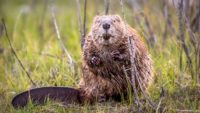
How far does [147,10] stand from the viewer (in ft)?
20.9

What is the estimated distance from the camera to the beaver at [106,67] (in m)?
4.46

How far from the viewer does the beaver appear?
4.46m

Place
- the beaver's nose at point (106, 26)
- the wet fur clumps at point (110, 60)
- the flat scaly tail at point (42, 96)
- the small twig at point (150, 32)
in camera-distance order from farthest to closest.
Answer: the small twig at point (150, 32) → the flat scaly tail at point (42, 96) → the wet fur clumps at point (110, 60) → the beaver's nose at point (106, 26)

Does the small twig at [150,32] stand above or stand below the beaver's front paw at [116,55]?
above

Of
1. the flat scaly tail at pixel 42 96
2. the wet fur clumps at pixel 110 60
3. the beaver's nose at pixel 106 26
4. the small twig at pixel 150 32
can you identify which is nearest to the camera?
the beaver's nose at pixel 106 26

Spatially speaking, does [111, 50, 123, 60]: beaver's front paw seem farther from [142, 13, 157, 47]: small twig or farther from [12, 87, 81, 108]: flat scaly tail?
[142, 13, 157, 47]: small twig

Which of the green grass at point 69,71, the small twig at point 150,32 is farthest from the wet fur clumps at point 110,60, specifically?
the small twig at point 150,32

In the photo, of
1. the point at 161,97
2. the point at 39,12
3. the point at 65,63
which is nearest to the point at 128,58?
the point at 161,97

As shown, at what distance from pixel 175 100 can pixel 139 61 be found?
0.39 meters

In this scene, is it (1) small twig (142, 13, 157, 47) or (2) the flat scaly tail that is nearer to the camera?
(2) the flat scaly tail

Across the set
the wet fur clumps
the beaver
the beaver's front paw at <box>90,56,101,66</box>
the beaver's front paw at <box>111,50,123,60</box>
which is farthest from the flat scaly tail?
the beaver's front paw at <box>111,50,123,60</box>

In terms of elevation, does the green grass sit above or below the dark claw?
above

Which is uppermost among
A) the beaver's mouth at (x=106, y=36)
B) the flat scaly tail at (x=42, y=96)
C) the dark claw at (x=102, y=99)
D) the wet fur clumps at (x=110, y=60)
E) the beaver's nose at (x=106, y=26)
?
the beaver's nose at (x=106, y=26)

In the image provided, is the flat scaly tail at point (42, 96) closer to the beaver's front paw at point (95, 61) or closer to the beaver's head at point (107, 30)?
the beaver's front paw at point (95, 61)
